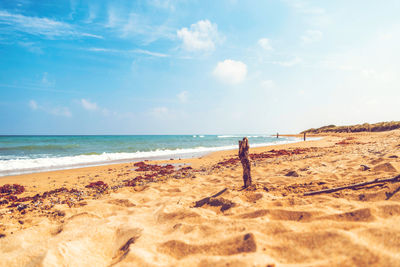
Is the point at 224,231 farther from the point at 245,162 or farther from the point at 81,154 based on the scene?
the point at 81,154

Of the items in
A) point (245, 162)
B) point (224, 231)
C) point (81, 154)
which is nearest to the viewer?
point (224, 231)

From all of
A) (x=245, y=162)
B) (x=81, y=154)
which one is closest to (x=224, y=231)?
(x=245, y=162)

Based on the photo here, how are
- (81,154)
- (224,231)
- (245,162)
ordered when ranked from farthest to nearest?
(81,154)
(245,162)
(224,231)

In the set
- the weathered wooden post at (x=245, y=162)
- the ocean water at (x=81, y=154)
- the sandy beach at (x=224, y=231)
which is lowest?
the ocean water at (x=81, y=154)

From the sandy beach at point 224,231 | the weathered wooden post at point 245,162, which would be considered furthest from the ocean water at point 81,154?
the weathered wooden post at point 245,162

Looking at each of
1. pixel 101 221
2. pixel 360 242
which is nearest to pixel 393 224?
pixel 360 242

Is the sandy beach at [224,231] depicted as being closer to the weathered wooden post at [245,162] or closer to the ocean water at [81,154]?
the weathered wooden post at [245,162]

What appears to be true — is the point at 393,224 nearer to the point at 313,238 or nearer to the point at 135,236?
the point at 313,238

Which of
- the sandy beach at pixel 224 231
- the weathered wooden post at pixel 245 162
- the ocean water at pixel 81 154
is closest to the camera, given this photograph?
the sandy beach at pixel 224 231

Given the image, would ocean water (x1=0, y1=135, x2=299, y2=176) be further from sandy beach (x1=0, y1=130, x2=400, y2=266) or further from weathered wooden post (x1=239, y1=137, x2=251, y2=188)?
weathered wooden post (x1=239, y1=137, x2=251, y2=188)

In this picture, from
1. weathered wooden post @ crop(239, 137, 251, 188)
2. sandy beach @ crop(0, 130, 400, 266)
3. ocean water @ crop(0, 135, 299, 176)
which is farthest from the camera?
ocean water @ crop(0, 135, 299, 176)

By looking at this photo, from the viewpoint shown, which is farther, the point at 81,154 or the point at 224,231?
the point at 81,154

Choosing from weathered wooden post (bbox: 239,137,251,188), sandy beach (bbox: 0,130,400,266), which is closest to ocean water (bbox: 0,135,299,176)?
sandy beach (bbox: 0,130,400,266)

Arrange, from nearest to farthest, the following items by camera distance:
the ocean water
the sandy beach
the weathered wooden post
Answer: the sandy beach, the weathered wooden post, the ocean water
